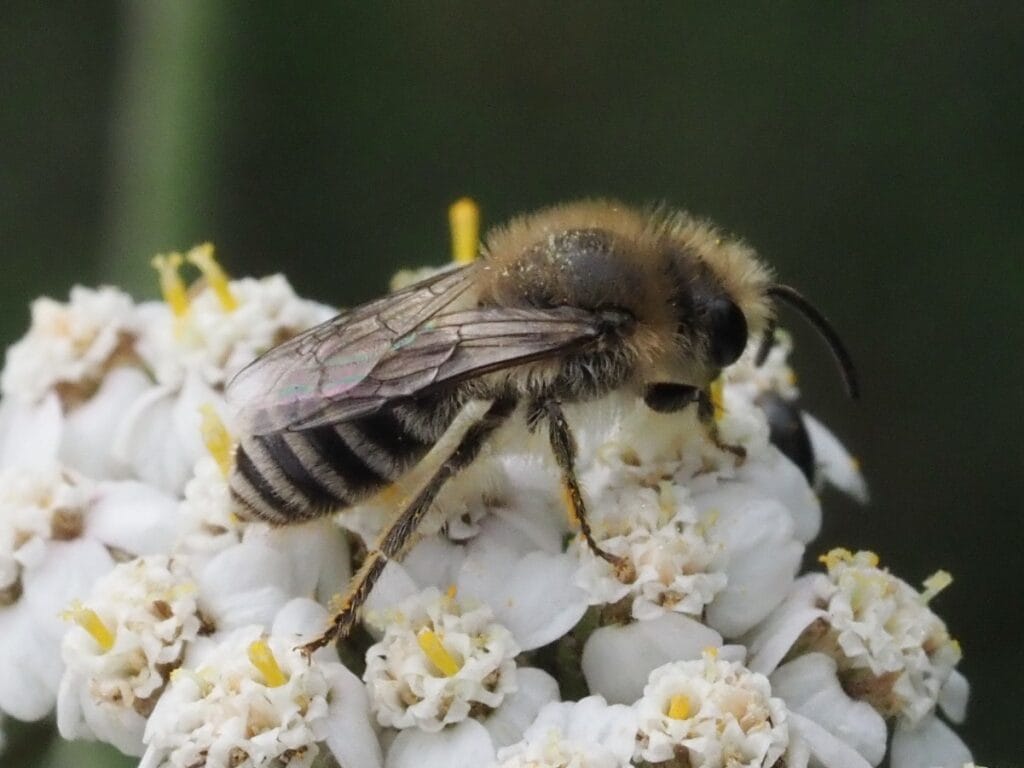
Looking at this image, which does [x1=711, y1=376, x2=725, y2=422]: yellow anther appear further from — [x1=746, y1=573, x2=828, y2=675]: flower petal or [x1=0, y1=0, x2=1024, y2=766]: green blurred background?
[x1=0, y1=0, x2=1024, y2=766]: green blurred background

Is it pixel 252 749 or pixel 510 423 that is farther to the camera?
pixel 510 423

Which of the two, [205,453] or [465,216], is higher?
[465,216]

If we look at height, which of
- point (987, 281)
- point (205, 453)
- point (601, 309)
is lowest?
point (987, 281)

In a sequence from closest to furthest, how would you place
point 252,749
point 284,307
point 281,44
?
point 252,749
point 284,307
point 281,44

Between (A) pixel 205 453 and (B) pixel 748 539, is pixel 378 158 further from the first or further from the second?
(B) pixel 748 539

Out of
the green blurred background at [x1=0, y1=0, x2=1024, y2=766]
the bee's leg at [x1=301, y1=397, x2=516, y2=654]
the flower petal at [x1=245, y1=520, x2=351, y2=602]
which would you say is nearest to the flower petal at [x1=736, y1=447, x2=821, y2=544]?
the bee's leg at [x1=301, y1=397, x2=516, y2=654]

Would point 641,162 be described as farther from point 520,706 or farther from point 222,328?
point 520,706

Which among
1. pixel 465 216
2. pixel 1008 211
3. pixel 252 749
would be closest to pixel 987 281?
pixel 1008 211
